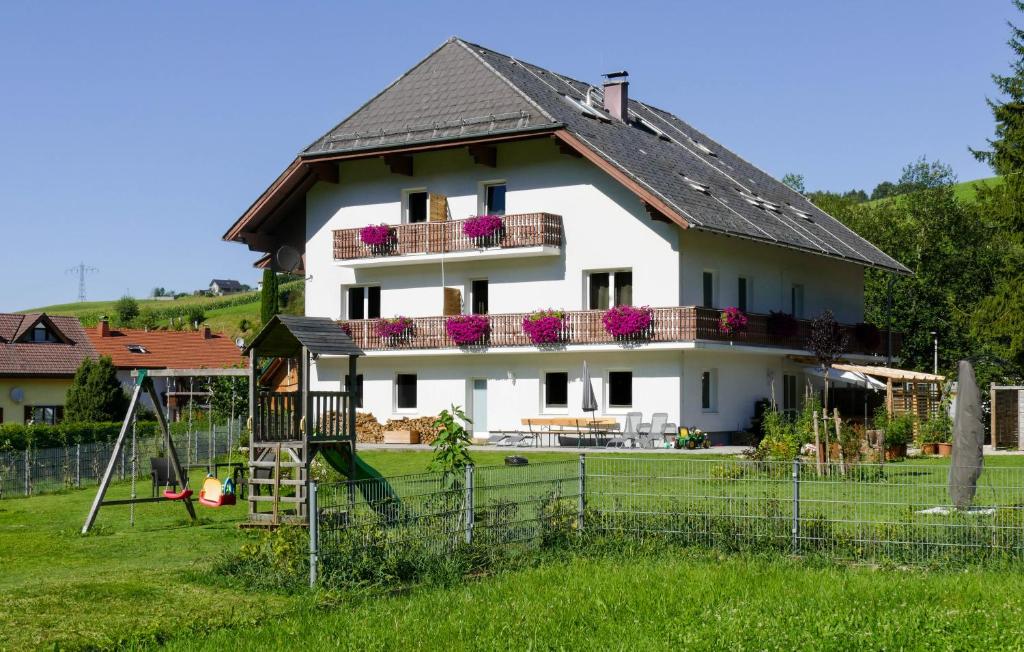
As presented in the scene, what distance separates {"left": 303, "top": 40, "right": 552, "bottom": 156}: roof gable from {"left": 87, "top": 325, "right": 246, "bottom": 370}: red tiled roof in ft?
98.9

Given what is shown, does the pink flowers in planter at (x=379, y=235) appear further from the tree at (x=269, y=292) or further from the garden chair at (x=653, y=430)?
the garden chair at (x=653, y=430)

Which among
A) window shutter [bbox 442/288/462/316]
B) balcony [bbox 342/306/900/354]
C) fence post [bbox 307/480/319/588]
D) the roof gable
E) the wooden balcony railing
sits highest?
the roof gable

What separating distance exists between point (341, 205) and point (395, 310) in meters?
4.15

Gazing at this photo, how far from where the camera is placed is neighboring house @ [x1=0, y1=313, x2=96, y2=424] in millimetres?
58781

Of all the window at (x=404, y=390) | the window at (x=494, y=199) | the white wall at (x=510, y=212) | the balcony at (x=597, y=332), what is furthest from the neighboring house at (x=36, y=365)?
the window at (x=494, y=199)

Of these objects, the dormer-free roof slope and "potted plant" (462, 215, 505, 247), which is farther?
"potted plant" (462, 215, 505, 247)

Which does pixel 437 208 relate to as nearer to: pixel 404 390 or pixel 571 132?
pixel 571 132

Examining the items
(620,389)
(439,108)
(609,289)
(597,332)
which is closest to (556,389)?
(620,389)

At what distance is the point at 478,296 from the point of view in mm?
39688

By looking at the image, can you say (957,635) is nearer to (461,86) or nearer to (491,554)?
(491,554)

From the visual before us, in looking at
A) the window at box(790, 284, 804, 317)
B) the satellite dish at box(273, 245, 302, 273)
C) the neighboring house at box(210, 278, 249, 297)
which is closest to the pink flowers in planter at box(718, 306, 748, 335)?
the window at box(790, 284, 804, 317)

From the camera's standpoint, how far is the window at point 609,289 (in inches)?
1441

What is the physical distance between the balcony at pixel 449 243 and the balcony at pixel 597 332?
1.88 meters

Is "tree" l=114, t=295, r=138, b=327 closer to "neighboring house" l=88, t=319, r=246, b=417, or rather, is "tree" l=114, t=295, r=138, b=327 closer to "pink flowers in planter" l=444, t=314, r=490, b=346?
"neighboring house" l=88, t=319, r=246, b=417
